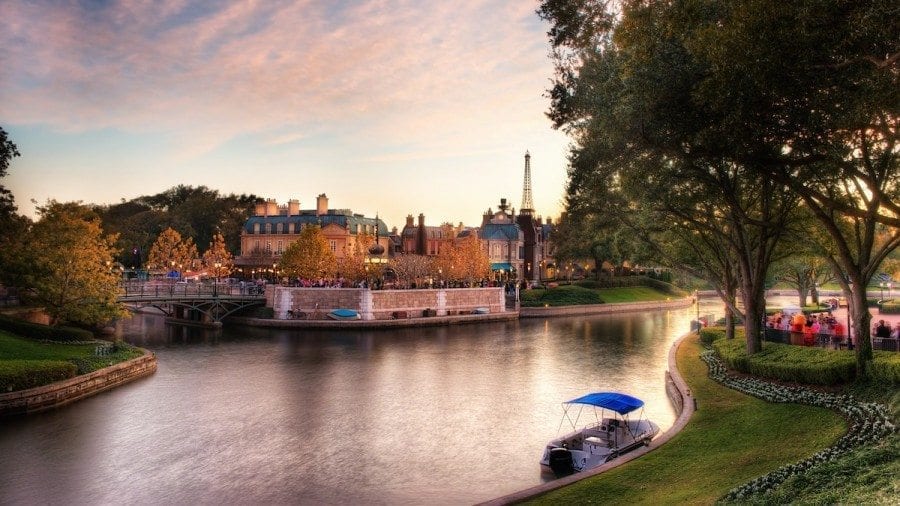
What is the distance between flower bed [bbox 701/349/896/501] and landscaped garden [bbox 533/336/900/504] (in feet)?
0.11

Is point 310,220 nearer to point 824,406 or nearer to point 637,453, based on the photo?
point 637,453

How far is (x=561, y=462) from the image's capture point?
20.9m

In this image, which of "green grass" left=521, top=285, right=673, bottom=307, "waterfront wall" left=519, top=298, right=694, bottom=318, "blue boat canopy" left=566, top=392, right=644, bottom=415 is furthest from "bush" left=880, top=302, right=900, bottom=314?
"blue boat canopy" left=566, top=392, right=644, bottom=415

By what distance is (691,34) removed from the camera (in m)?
18.3

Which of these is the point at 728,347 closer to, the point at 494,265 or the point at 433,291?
the point at 433,291

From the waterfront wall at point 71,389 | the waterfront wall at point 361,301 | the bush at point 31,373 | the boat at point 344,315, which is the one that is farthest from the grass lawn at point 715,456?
the waterfront wall at point 361,301

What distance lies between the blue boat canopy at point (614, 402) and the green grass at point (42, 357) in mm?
24810

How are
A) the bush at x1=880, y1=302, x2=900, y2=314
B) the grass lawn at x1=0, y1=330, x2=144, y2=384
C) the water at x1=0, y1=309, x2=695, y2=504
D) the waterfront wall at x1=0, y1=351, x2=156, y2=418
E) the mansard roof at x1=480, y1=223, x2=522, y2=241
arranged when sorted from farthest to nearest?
the mansard roof at x1=480, y1=223, x2=522, y2=241 → the bush at x1=880, y1=302, x2=900, y2=314 → the grass lawn at x1=0, y1=330, x2=144, y2=384 → the waterfront wall at x1=0, y1=351, x2=156, y2=418 → the water at x1=0, y1=309, x2=695, y2=504

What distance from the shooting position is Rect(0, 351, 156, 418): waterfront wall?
28484 mm

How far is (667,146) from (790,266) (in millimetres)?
44513

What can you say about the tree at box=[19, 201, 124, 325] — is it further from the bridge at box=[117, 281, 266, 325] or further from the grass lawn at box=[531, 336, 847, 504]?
the grass lawn at box=[531, 336, 847, 504]

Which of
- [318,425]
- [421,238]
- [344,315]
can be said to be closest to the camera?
[318,425]

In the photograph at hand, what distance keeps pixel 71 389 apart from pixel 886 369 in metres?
34.7

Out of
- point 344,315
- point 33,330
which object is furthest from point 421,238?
point 33,330
